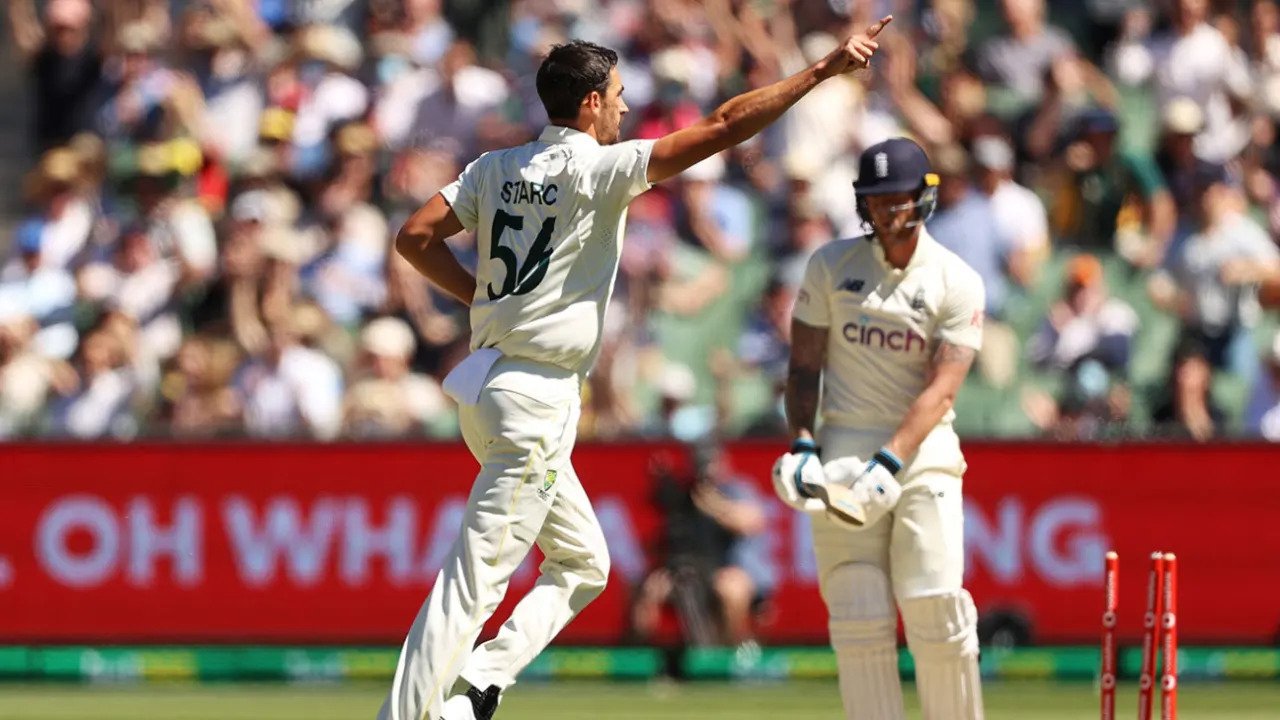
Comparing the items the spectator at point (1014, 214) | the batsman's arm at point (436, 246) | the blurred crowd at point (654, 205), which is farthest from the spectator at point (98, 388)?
the batsman's arm at point (436, 246)

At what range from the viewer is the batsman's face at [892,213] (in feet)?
25.6

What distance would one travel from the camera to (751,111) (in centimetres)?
704

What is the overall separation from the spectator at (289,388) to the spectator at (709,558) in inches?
85.7

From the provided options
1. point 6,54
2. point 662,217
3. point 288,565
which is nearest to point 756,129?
point 288,565

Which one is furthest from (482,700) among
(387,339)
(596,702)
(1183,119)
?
(1183,119)

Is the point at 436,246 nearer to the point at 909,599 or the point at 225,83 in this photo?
the point at 909,599

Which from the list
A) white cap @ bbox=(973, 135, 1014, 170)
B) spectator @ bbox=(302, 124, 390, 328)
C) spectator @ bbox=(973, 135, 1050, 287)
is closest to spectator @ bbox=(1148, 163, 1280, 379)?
spectator @ bbox=(973, 135, 1050, 287)

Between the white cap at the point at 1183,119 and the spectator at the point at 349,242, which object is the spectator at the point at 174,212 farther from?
the white cap at the point at 1183,119

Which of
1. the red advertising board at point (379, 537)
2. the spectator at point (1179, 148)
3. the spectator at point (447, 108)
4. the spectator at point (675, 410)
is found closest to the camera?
the red advertising board at point (379, 537)

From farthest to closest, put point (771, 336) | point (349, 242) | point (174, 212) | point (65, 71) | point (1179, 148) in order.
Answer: point (65, 71)
point (174, 212)
point (349, 242)
point (1179, 148)
point (771, 336)

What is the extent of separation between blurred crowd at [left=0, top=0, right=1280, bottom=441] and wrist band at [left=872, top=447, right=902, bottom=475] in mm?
5698

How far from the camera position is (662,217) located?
15016 mm

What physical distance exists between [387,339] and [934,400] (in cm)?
684

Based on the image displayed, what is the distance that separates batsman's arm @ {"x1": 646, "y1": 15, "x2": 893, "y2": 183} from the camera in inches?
275
